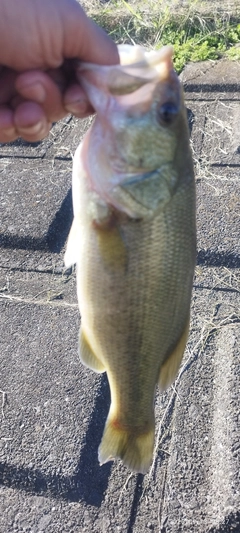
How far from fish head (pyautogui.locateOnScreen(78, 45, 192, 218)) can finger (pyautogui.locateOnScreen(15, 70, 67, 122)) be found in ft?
0.58

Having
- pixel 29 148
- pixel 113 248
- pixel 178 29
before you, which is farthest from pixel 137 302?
pixel 178 29

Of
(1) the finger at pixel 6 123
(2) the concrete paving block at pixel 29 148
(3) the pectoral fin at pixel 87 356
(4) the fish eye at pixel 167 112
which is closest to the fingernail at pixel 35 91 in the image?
(1) the finger at pixel 6 123

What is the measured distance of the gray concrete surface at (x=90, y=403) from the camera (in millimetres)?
2248

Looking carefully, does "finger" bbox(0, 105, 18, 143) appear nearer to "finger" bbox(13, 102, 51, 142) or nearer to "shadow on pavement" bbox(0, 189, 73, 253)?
"finger" bbox(13, 102, 51, 142)

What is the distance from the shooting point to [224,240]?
318 centimetres

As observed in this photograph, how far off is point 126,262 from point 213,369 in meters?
1.29

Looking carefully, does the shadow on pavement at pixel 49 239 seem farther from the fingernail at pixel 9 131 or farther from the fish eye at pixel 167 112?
the fish eye at pixel 167 112

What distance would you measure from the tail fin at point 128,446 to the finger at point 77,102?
95cm

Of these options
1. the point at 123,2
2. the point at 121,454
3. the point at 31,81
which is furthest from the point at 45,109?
the point at 123,2

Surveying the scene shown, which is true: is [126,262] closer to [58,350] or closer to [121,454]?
[121,454]

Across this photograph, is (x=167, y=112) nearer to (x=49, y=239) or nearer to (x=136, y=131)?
(x=136, y=131)

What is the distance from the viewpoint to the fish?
1.51 m

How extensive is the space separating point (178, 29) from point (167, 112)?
162 inches

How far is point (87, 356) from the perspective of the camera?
68.2 inches
